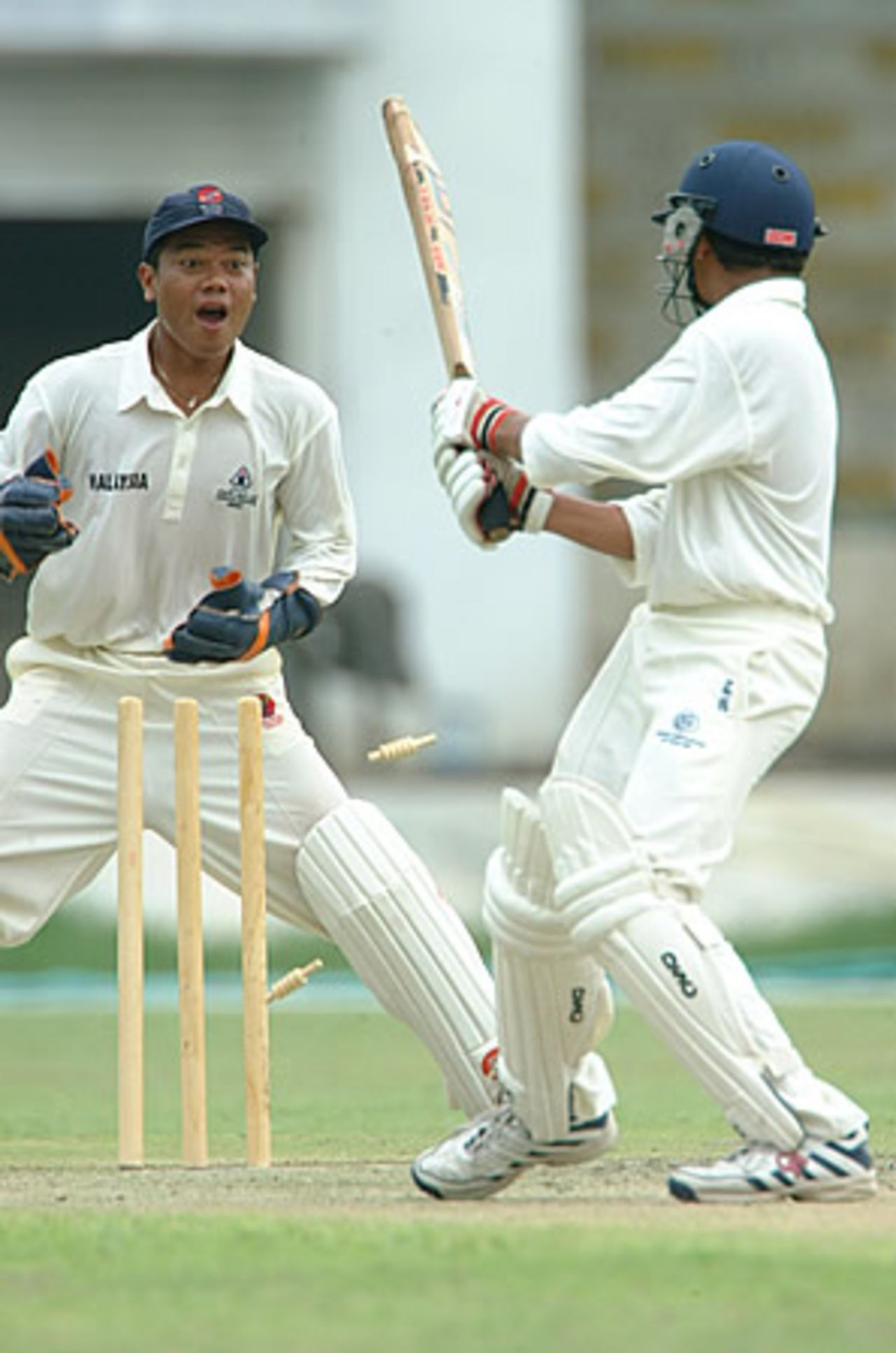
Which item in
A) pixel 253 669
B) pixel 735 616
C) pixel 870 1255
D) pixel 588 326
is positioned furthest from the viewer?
pixel 588 326

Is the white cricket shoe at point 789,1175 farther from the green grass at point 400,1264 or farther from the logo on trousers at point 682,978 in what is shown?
the logo on trousers at point 682,978

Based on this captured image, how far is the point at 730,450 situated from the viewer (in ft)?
14.6

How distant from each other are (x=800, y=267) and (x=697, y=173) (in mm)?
204

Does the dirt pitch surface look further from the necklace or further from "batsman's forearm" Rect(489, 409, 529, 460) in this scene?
the necklace

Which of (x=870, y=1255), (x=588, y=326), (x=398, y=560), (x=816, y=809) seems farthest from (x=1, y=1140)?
(x=588, y=326)

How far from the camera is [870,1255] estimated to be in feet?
12.8

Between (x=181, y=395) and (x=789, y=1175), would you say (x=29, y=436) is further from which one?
(x=789, y=1175)

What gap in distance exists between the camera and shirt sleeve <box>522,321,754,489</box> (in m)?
4.43

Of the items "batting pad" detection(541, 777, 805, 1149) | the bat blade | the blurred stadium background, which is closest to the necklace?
the bat blade

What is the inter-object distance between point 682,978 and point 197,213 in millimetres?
1479

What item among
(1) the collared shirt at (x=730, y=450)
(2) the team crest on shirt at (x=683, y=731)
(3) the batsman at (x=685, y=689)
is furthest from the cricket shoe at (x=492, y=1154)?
(1) the collared shirt at (x=730, y=450)

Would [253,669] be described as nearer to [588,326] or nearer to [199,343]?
[199,343]

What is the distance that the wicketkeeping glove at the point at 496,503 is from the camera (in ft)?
15.2

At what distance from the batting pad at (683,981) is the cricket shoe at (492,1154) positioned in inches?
16.5
